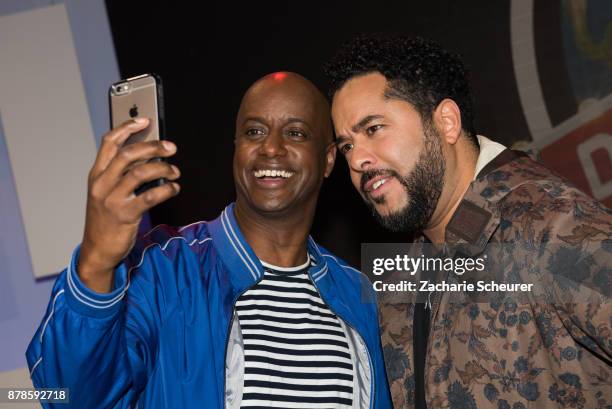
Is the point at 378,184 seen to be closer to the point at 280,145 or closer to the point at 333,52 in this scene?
the point at 280,145

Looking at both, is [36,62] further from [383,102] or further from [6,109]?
[383,102]

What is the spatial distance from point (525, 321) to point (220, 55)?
186 centimetres

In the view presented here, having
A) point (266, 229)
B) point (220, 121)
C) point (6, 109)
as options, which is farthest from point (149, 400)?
point (6, 109)

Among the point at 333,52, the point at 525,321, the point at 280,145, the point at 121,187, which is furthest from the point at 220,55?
the point at 525,321

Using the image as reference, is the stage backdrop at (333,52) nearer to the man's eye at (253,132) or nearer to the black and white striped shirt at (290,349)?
the man's eye at (253,132)

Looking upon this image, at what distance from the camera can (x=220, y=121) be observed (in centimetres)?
300

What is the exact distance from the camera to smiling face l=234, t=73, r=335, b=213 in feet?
7.66

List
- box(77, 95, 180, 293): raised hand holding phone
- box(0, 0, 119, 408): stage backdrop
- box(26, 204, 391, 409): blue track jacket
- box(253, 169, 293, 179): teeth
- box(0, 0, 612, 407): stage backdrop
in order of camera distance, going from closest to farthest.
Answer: box(77, 95, 180, 293): raised hand holding phone, box(26, 204, 391, 409): blue track jacket, box(253, 169, 293, 179): teeth, box(0, 0, 612, 407): stage backdrop, box(0, 0, 119, 408): stage backdrop

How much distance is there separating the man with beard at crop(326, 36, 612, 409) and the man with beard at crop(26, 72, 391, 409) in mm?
181

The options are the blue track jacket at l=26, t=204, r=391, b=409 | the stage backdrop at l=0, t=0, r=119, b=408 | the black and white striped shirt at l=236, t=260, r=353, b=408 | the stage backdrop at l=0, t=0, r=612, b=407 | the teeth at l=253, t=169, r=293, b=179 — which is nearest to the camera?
the blue track jacket at l=26, t=204, r=391, b=409

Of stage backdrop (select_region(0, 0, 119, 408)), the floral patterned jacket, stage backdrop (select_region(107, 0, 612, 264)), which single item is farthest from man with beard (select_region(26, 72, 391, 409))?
stage backdrop (select_region(0, 0, 119, 408))

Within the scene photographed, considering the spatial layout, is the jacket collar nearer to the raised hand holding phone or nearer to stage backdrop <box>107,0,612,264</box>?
stage backdrop <box>107,0,612,264</box>

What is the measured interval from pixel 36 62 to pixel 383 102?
1672mm

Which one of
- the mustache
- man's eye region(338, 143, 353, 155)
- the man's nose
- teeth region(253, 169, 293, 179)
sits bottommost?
the mustache
